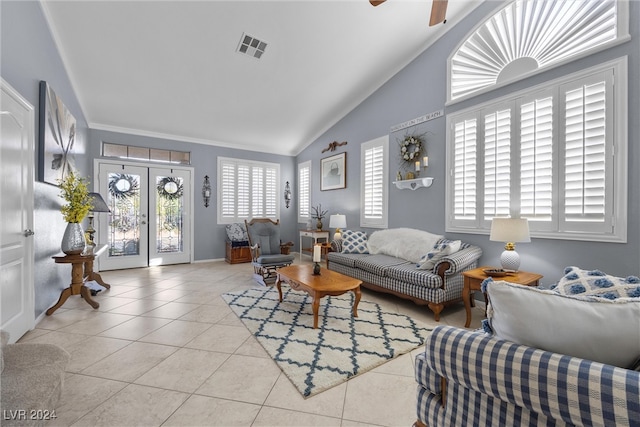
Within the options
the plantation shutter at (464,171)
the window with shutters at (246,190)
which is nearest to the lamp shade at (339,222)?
the plantation shutter at (464,171)

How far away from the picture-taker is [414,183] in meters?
4.12

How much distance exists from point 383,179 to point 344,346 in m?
3.10

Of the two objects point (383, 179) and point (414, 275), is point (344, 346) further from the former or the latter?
point (383, 179)

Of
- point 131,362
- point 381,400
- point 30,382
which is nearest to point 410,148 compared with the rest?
point 381,400

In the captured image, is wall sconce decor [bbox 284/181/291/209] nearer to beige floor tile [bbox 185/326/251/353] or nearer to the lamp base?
beige floor tile [bbox 185/326/251/353]

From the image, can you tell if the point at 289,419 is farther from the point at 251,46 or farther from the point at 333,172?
the point at 333,172

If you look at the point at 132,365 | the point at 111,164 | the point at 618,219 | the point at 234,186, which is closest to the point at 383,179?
the point at 618,219

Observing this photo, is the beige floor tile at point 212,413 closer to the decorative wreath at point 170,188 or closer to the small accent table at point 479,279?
the small accent table at point 479,279

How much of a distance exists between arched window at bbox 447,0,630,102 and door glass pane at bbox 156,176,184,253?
5.45m

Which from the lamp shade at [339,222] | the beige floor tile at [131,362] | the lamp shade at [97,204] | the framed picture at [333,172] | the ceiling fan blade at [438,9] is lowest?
the beige floor tile at [131,362]

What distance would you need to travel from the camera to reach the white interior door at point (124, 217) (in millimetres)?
5090

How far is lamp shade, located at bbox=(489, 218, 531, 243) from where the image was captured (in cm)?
258

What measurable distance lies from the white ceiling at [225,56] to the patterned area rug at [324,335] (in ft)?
11.0

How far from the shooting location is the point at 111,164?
5.12 m
